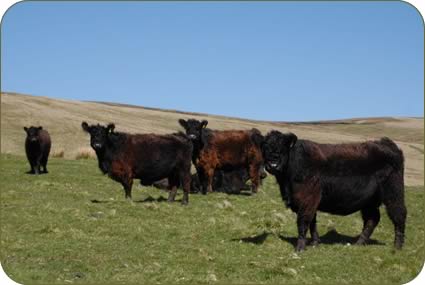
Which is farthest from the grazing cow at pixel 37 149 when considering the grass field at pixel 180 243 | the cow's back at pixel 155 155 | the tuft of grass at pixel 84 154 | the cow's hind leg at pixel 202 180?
the cow's back at pixel 155 155

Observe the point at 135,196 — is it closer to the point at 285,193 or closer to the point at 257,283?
the point at 285,193

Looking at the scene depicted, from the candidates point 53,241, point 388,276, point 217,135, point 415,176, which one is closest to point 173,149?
point 217,135

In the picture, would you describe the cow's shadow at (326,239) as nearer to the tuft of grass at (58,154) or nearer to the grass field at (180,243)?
the grass field at (180,243)

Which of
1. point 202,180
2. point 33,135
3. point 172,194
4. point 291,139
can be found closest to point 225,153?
point 202,180

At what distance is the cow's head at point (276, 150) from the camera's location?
13.3 metres

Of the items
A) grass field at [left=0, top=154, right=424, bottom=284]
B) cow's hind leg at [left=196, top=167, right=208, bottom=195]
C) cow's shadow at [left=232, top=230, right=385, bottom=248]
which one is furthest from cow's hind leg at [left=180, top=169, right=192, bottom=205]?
cow's shadow at [left=232, top=230, right=385, bottom=248]

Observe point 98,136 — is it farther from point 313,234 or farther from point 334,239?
point 313,234

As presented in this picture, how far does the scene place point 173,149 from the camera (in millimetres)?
21047

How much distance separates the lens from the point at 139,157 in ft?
68.1

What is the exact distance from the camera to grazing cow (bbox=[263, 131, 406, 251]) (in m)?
13.4

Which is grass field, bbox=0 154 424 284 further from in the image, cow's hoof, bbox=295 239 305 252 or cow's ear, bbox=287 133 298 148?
cow's ear, bbox=287 133 298 148

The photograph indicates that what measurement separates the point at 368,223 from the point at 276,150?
301 cm

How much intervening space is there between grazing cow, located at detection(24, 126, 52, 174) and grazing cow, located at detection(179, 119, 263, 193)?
841cm

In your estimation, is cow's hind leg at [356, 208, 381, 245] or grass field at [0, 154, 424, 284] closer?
grass field at [0, 154, 424, 284]
